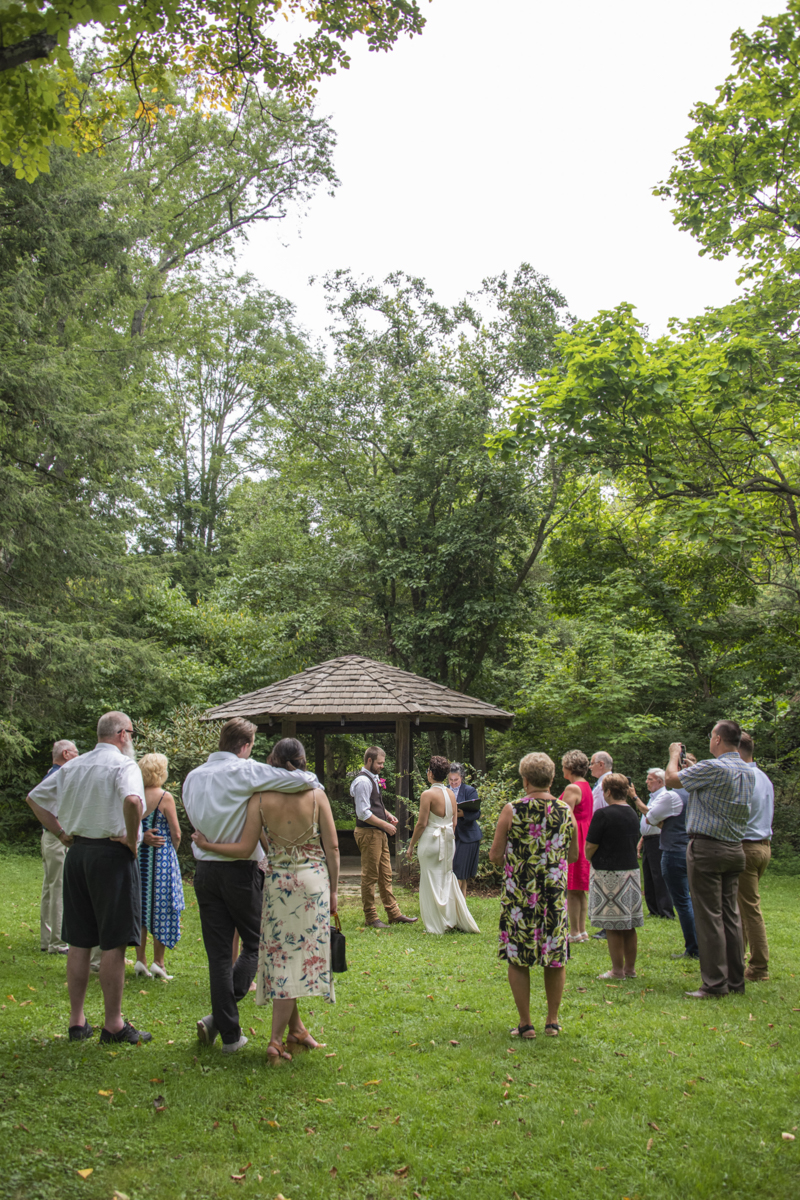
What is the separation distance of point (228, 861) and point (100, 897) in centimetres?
77

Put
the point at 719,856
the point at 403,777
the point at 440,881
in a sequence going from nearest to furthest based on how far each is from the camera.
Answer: the point at 719,856
the point at 440,881
the point at 403,777

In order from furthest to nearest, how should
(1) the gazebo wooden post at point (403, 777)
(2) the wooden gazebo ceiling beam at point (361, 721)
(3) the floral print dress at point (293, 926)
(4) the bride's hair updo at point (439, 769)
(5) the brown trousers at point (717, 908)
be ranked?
(1) the gazebo wooden post at point (403, 777) → (2) the wooden gazebo ceiling beam at point (361, 721) → (4) the bride's hair updo at point (439, 769) → (5) the brown trousers at point (717, 908) → (3) the floral print dress at point (293, 926)

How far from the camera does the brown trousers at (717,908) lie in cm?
555

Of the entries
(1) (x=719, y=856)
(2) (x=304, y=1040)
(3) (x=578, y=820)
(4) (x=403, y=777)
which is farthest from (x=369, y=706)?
(2) (x=304, y=1040)

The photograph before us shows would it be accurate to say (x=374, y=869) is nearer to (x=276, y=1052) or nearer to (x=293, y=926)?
(x=276, y=1052)

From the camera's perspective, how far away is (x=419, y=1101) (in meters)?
3.82

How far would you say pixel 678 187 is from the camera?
9602 mm

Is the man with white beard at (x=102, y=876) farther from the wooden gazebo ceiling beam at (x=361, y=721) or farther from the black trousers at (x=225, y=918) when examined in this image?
the wooden gazebo ceiling beam at (x=361, y=721)

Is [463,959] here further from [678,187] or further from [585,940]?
Result: [678,187]

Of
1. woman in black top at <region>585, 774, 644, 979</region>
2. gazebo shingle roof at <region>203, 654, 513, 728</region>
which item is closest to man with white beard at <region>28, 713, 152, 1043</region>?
woman in black top at <region>585, 774, 644, 979</region>

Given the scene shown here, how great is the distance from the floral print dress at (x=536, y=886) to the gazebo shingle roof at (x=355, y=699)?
6.92m

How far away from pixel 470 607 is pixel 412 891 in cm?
782

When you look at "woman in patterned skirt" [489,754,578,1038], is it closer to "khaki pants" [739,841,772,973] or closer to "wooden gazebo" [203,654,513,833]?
"khaki pants" [739,841,772,973]

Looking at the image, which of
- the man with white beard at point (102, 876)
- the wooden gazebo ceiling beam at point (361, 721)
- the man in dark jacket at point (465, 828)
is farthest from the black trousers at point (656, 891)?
the man with white beard at point (102, 876)
